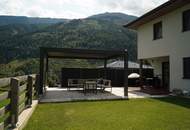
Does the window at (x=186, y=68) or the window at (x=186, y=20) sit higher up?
the window at (x=186, y=20)

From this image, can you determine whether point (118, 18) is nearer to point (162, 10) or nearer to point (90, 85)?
point (162, 10)

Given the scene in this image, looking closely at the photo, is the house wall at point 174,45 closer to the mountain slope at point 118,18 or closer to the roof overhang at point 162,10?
the roof overhang at point 162,10

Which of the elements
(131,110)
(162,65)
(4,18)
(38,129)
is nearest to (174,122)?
(131,110)

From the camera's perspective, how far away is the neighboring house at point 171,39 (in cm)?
1158

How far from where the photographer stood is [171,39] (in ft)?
41.8

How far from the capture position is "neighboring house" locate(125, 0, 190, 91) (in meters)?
11.6

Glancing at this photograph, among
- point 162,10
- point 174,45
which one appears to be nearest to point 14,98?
point 174,45

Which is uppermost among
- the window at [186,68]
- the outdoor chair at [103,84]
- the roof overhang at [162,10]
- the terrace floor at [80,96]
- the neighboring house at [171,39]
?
the roof overhang at [162,10]

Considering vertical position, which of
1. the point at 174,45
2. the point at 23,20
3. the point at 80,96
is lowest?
the point at 80,96

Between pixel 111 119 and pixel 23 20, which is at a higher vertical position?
pixel 23 20

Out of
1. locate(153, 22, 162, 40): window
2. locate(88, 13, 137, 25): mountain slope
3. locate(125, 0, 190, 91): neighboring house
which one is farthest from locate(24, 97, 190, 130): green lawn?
locate(88, 13, 137, 25): mountain slope

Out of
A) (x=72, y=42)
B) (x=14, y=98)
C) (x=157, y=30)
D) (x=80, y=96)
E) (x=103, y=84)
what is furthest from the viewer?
(x=72, y=42)

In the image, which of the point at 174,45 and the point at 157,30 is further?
the point at 157,30

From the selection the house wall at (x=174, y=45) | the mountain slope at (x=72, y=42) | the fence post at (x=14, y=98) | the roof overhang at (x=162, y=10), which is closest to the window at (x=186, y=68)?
the house wall at (x=174, y=45)
